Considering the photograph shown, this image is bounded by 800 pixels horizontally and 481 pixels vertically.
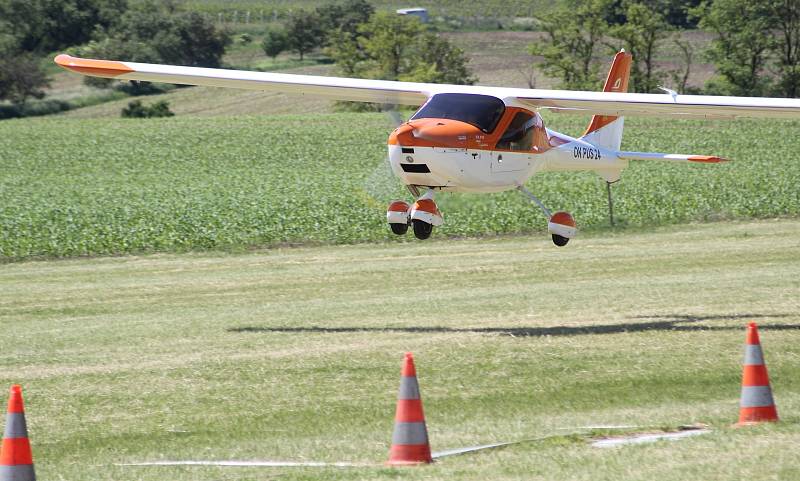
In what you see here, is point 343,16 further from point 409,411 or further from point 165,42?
point 409,411

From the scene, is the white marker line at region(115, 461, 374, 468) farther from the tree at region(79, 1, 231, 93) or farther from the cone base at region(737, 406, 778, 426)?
the tree at region(79, 1, 231, 93)

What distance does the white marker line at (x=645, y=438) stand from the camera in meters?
8.68

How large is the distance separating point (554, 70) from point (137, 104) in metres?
30.8

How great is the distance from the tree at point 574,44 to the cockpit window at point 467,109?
215ft

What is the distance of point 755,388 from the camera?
29.0 feet

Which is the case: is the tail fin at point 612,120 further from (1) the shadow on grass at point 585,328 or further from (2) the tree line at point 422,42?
(2) the tree line at point 422,42

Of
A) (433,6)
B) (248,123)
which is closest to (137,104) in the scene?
(248,123)

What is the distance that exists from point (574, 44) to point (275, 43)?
3032cm

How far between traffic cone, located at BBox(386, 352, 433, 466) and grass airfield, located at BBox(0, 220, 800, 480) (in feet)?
0.41

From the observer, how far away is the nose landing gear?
1526 cm

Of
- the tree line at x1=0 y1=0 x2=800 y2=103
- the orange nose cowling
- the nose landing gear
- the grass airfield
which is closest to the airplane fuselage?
the orange nose cowling

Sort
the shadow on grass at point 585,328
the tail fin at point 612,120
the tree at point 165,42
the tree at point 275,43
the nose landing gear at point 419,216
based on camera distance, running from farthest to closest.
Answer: the tree at point 275,43 → the tree at point 165,42 → the tail fin at point 612,120 → the nose landing gear at point 419,216 → the shadow on grass at point 585,328

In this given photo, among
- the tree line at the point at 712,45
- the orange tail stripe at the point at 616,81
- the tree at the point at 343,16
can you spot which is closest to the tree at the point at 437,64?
the tree line at the point at 712,45

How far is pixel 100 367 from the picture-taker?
1241 centimetres
